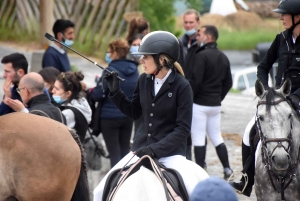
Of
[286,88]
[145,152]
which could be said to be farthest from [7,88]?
[286,88]

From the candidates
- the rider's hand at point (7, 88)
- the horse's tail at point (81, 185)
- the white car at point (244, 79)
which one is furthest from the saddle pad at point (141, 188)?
the white car at point (244, 79)

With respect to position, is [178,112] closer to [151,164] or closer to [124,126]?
[151,164]

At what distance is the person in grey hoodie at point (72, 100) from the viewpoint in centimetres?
805

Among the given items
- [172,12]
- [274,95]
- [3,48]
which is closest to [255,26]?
[172,12]

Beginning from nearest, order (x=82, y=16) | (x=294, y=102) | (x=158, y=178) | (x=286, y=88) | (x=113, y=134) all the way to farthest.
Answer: (x=158, y=178) < (x=286, y=88) < (x=294, y=102) < (x=113, y=134) < (x=82, y=16)

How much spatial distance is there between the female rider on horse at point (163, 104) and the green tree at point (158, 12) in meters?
13.8

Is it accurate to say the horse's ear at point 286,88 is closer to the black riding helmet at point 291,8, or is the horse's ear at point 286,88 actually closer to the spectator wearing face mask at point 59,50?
the black riding helmet at point 291,8

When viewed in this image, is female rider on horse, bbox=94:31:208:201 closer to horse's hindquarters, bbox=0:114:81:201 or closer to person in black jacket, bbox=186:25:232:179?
horse's hindquarters, bbox=0:114:81:201

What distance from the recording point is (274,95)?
5.95 metres

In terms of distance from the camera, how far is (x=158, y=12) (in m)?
19.8

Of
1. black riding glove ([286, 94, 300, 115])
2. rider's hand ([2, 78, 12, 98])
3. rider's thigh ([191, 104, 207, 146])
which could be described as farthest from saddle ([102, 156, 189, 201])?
rider's thigh ([191, 104, 207, 146])

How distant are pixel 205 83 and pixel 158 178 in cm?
458

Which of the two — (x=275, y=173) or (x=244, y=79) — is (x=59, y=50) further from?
(x=244, y=79)

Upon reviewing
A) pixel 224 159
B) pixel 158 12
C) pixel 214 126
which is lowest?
pixel 158 12
